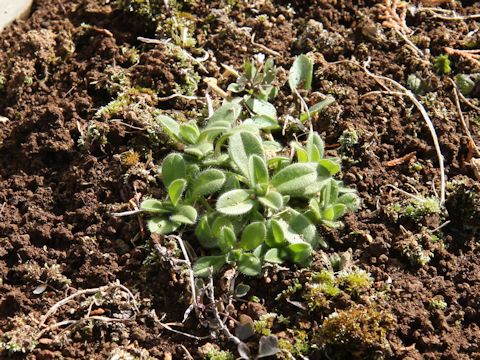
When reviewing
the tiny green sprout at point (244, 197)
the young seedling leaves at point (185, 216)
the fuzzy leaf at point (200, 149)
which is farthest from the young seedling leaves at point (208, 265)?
the fuzzy leaf at point (200, 149)

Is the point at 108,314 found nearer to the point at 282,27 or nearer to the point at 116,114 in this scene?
the point at 116,114

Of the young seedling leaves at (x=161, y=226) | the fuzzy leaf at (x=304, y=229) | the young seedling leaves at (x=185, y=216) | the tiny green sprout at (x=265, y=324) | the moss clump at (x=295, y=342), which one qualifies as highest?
the young seedling leaves at (x=185, y=216)

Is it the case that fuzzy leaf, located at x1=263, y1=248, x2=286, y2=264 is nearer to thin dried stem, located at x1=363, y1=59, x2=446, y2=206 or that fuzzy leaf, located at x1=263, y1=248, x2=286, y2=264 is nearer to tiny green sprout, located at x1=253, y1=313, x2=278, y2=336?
tiny green sprout, located at x1=253, y1=313, x2=278, y2=336

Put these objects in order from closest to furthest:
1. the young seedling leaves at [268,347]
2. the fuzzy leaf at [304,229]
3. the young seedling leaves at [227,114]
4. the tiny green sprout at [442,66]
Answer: the young seedling leaves at [268,347]
the fuzzy leaf at [304,229]
the young seedling leaves at [227,114]
the tiny green sprout at [442,66]

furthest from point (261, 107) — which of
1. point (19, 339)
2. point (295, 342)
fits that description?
point (19, 339)

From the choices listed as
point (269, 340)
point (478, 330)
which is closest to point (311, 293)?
point (269, 340)

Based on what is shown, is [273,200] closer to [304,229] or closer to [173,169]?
[304,229]

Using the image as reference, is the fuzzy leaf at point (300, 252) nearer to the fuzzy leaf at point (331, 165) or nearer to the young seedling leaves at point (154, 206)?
the fuzzy leaf at point (331, 165)
